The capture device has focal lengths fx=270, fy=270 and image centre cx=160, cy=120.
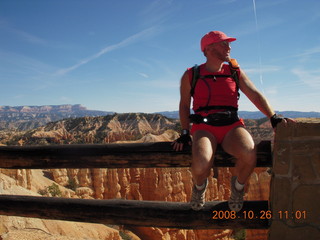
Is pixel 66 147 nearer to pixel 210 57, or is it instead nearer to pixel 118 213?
pixel 118 213

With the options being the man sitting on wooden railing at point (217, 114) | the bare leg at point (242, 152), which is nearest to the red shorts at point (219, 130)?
the man sitting on wooden railing at point (217, 114)

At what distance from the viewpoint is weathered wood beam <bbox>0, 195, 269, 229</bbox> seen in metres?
2.66

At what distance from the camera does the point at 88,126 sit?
9912 centimetres

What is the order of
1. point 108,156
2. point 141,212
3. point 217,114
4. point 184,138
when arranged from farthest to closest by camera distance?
1. point 108,156
2. point 141,212
3. point 184,138
4. point 217,114

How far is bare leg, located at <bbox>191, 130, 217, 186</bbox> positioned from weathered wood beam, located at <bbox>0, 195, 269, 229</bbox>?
46 centimetres

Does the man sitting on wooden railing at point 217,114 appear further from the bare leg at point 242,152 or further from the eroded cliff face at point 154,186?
the eroded cliff face at point 154,186

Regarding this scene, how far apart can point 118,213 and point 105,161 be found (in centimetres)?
58

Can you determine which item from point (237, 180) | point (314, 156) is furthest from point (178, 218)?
point (314, 156)

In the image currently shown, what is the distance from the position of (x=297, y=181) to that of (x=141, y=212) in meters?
1.55

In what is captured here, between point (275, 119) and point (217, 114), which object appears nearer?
point (275, 119)

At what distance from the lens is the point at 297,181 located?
90.7 inches

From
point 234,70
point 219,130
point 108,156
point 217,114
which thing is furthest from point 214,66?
point 108,156

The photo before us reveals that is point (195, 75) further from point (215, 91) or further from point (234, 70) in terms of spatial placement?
point (234, 70)

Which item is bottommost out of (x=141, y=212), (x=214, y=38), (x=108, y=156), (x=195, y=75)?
(x=141, y=212)
